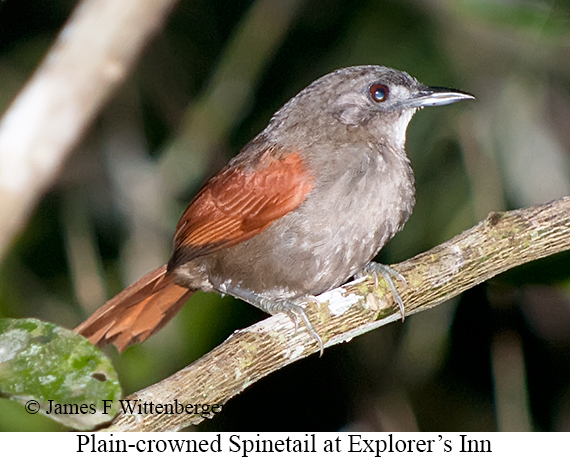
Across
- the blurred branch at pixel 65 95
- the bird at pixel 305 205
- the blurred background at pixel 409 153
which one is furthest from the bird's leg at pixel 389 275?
the blurred branch at pixel 65 95

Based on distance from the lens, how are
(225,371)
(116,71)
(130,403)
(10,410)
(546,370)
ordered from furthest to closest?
(546,370), (10,410), (225,371), (130,403), (116,71)

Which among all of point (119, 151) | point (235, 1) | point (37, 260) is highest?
point (235, 1)

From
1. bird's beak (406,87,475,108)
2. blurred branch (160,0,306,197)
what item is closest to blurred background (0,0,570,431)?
blurred branch (160,0,306,197)

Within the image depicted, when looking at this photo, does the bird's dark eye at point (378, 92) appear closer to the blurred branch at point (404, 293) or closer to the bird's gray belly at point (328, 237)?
the bird's gray belly at point (328, 237)

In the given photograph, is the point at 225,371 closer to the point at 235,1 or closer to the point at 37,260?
the point at 37,260

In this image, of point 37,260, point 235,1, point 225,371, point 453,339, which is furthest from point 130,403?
point 235,1

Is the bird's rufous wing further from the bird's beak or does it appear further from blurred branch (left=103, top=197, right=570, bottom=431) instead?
the bird's beak

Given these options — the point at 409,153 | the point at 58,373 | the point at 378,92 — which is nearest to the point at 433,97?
the point at 378,92
